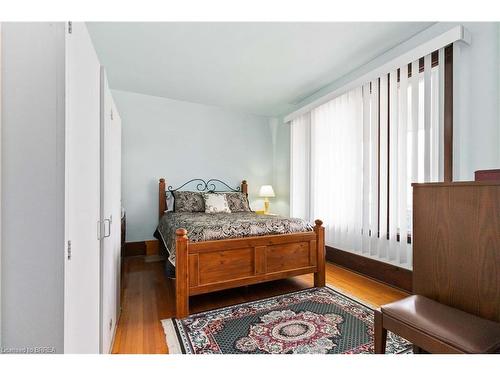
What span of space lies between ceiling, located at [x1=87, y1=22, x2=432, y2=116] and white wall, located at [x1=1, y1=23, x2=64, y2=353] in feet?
5.49

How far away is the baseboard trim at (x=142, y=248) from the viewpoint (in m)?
3.76

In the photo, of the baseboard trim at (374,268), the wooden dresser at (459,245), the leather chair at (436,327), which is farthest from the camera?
the baseboard trim at (374,268)

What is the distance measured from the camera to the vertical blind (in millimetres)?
2225

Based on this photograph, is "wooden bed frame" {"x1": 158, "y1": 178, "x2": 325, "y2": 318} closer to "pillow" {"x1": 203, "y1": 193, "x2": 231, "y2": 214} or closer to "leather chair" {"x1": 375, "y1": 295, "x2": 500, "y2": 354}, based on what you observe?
"leather chair" {"x1": 375, "y1": 295, "x2": 500, "y2": 354}

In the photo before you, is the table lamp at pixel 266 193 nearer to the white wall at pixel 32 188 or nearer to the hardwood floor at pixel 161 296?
the hardwood floor at pixel 161 296

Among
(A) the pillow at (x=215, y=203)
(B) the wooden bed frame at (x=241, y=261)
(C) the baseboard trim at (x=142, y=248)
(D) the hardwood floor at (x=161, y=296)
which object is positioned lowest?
(D) the hardwood floor at (x=161, y=296)

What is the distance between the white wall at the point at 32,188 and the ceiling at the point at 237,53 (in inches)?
65.9

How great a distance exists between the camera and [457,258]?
1235 millimetres

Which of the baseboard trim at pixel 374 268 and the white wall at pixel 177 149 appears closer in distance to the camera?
the baseboard trim at pixel 374 268

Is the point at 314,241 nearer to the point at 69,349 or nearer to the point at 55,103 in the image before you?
the point at 69,349

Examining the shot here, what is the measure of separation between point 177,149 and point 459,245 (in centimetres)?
382

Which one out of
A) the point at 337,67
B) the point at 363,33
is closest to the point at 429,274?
the point at 363,33

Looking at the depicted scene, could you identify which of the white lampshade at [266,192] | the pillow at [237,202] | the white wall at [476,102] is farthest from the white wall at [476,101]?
the white lampshade at [266,192]

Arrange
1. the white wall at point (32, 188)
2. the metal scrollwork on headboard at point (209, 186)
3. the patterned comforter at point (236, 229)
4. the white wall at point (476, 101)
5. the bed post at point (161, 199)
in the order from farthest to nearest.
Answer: the metal scrollwork on headboard at point (209, 186) → the bed post at point (161, 199) → the patterned comforter at point (236, 229) → the white wall at point (476, 101) → the white wall at point (32, 188)
